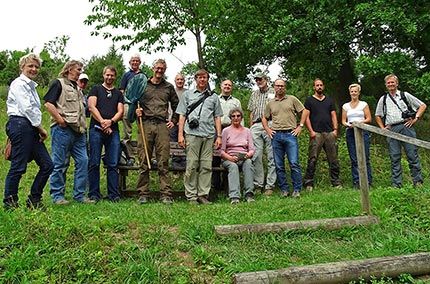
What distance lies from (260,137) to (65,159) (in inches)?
127

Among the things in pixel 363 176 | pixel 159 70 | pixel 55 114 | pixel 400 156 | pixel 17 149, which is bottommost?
pixel 363 176

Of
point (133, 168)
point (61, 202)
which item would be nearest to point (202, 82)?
point (133, 168)

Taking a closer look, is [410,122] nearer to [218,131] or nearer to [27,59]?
[218,131]

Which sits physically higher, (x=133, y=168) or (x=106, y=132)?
(x=106, y=132)

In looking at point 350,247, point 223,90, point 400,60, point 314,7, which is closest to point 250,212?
point 350,247

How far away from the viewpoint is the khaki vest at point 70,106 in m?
7.03

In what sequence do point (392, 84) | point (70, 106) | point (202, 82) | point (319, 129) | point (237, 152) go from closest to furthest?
point (70, 106) < point (202, 82) < point (237, 152) < point (392, 84) < point (319, 129)

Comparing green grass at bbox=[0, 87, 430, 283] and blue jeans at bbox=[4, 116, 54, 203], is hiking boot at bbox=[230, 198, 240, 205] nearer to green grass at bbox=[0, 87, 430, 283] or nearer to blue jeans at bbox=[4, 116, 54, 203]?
green grass at bbox=[0, 87, 430, 283]

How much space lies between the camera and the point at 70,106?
280 inches

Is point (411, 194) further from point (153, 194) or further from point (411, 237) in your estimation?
point (153, 194)

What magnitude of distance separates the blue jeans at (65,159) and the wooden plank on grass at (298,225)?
2726 millimetres

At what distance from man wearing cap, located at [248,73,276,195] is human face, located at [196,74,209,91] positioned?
1.31m

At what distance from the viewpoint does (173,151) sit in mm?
8414

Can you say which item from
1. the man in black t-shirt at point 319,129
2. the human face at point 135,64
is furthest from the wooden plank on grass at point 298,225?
the human face at point 135,64
